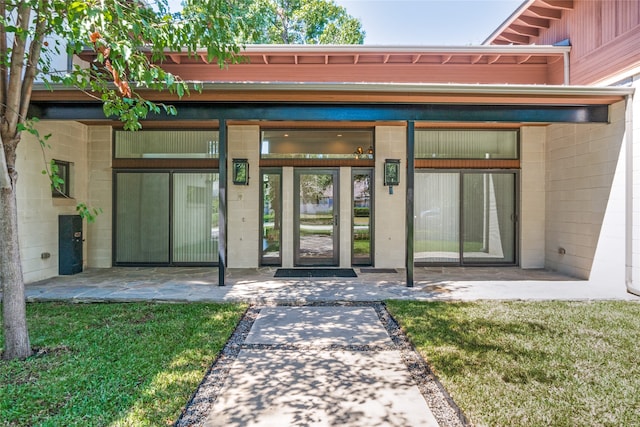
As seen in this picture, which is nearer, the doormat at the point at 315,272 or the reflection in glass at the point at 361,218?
the doormat at the point at 315,272

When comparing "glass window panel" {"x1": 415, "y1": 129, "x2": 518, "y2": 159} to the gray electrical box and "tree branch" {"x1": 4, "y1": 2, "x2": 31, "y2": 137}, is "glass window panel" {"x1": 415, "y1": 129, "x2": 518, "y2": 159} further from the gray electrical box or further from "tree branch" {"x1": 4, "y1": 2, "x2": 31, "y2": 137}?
the gray electrical box

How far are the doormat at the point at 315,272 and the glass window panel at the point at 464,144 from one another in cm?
302

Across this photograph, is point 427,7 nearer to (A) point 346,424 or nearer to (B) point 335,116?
(B) point 335,116

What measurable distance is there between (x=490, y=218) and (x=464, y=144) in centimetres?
173

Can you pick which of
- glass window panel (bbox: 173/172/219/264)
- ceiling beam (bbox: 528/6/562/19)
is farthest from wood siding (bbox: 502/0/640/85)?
glass window panel (bbox: 173/172/219/264)

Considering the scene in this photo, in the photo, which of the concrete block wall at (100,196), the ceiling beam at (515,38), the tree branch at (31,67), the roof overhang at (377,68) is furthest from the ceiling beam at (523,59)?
the concrete block wall at (100,196)

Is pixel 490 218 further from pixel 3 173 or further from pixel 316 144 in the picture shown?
pixel 3 173

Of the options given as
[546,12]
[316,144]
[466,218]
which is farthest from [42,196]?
[546,12]

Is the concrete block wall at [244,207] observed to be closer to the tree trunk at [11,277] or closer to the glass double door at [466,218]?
the glass double door at [466,218]

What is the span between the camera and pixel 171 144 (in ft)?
26.2

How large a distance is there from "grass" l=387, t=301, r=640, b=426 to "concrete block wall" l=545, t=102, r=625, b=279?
182 centimetres

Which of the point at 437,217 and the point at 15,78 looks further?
the point at 437,217

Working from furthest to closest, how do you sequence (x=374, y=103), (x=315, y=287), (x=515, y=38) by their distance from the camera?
(x=515, y=38) → (x=315, y=287) → (x=374, y=103)

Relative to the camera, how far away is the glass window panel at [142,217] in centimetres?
796
